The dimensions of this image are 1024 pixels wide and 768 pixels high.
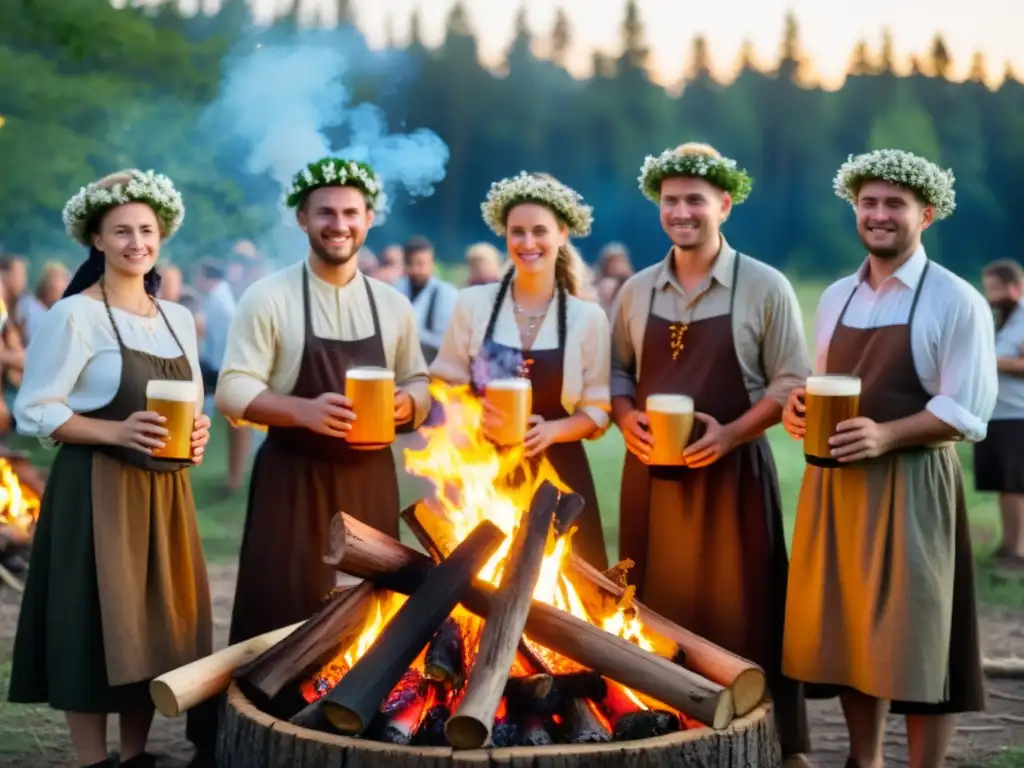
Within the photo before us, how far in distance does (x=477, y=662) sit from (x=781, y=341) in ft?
5.94

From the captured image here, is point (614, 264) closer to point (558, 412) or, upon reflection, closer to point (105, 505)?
point (558, 412)

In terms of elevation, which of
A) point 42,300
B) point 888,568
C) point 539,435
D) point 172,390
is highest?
point 42,300

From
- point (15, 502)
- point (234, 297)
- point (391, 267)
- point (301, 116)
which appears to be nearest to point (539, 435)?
point (15, 502)

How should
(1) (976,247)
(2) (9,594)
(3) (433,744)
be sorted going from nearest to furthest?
(3) (433,744) → (2) (9,594) → (1) (976,247)

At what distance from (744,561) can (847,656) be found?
0.54m

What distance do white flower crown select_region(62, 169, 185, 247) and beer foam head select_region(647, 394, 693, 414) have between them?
1.74m

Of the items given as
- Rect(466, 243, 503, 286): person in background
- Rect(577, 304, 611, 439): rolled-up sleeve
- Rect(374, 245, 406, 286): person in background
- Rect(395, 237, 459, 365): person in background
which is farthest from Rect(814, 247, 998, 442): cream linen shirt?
Rect(374, 245, 406, 286): person in background

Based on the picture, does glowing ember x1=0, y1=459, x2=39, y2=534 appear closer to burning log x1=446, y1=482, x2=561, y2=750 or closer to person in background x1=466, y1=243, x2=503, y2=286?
burning log x1=446, y1=482, x2=561, y2=750

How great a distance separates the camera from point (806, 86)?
49.1 ft

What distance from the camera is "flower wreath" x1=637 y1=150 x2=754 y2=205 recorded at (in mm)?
4707

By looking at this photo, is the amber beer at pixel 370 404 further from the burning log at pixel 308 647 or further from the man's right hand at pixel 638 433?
the man's right hand at pixel 638 433

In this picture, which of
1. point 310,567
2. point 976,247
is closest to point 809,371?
point 310,567

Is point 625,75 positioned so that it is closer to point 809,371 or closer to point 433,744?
point 809,371

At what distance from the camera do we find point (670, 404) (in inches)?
171
